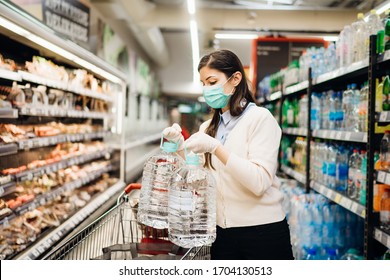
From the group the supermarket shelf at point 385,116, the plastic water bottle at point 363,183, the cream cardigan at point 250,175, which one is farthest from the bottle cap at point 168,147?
the plastic water bottle at point 363,183

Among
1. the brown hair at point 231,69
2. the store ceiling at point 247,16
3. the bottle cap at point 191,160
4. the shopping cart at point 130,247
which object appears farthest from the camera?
the store ceiling at point 247,16

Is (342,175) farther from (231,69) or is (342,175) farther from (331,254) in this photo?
(231,69)

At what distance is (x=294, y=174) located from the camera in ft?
14.1

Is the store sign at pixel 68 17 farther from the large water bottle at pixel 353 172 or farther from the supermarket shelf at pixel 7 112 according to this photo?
the large water bottle at pixel 353 172

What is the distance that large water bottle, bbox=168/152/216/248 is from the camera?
159cm

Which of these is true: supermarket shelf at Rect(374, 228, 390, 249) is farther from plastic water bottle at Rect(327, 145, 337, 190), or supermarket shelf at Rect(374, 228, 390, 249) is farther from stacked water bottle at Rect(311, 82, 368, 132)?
plastic water bottle at Rect(327, 145, 337, 190)

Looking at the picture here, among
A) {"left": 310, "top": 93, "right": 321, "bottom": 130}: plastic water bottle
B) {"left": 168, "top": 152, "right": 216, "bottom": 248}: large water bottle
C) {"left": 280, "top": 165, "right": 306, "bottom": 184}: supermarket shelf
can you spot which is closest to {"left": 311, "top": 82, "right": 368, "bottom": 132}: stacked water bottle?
{"left": 310, "top": 93, "right": 321, "bottom": 130}: plastic water bottle

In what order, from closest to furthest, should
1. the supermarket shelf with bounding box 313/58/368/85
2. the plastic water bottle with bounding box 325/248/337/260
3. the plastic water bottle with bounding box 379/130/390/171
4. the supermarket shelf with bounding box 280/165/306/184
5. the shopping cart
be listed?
the shopping cart
the plastic water bottle with bounding box 379/130/390/171
the supermarket shelf with bounding box 313/58/368/85
the plastic water bottle with bounding box 325/248/337/260
the supermarket shelf with bounding box 280/165/306/184

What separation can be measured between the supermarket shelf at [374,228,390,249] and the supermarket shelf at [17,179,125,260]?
2.31 m

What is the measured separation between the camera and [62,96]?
4.28 meters

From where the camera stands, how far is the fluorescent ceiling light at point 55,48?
8.84ft

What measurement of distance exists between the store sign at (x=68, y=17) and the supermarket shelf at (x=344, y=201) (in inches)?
107

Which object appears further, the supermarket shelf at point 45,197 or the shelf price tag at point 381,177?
the supermarket shelf at point 45,197
